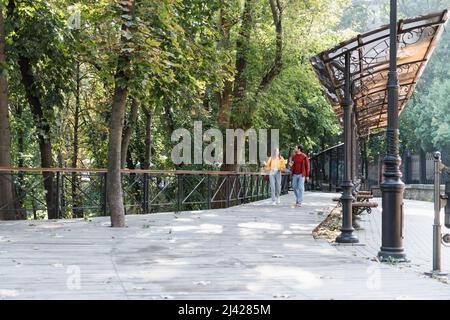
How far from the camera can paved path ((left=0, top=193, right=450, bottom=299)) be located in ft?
21.0

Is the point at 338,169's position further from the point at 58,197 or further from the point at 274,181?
the point at 58,197

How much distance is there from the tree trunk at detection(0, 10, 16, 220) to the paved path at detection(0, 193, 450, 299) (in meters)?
2.51

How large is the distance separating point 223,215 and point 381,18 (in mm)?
62390

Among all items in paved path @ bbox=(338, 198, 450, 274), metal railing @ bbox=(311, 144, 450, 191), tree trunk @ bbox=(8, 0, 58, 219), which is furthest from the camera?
metal railing @ bbox=(311, 144, 450, 191)

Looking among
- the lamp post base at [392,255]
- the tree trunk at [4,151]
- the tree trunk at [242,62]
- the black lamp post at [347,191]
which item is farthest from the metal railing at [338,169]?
the lamp post base at [392,255]

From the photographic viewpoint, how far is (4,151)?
16656mm

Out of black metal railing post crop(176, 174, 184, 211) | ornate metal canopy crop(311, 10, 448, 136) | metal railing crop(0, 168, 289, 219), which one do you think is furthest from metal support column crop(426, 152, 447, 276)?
black metal railing post crop(176, 174, 184, 211)

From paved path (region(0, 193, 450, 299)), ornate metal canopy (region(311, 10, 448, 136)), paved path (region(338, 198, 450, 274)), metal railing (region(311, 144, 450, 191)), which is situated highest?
ornate metal canopy (region(311, 10, 448, 136))

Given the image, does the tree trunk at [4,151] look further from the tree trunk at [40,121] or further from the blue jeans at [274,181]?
the blue jeans at [274,181]

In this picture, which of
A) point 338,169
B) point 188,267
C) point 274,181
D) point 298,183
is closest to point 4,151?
point 274,181

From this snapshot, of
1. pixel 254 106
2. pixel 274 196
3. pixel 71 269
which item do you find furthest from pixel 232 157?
pixel 71 269

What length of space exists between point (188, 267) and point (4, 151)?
401 inches

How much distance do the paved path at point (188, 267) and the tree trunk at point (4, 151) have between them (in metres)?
→ 2.51

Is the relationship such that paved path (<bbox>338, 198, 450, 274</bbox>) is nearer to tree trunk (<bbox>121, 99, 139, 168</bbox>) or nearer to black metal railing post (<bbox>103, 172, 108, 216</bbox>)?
black metal railing post (<bbox>103, 172, 108, 216</bbox>)
